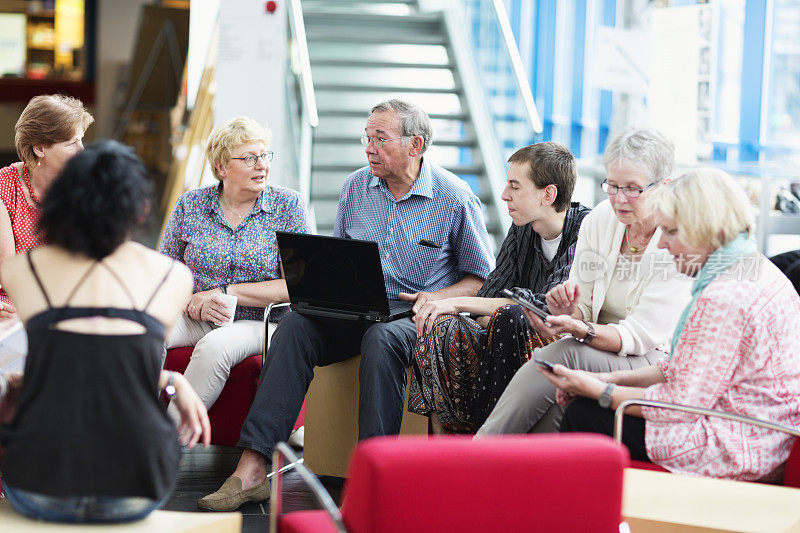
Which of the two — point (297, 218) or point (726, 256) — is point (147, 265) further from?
point (297, 218)

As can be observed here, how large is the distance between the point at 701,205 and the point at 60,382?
160 centimetres

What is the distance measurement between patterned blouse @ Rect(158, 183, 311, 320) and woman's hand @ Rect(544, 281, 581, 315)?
48.0 inches

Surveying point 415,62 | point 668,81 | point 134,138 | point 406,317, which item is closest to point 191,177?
point 415,62

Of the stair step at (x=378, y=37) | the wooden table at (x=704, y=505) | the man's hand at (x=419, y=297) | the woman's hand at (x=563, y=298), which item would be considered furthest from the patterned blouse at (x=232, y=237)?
the stair step at (x=378, y=37)

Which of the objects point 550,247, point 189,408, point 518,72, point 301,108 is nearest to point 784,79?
point 518,72

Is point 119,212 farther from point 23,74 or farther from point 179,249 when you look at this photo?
point 23,74

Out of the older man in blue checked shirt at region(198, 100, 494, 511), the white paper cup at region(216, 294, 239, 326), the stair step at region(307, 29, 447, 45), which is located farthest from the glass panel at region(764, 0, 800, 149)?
the white paper cup at region(216, 294, 239, 326)

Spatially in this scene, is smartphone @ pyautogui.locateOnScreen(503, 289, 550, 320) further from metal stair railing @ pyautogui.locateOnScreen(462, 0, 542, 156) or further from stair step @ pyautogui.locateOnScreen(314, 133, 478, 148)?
stair step @ pyautogui.locateOnScreen(314, 133, 478, 148)

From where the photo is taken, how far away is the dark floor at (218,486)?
3.28m

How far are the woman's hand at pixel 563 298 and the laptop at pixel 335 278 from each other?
0.59 metres

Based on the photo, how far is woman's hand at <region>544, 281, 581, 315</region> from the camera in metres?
Result: 3.05

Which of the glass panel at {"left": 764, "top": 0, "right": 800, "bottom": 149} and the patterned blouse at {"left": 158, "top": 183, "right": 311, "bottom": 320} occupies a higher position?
the glass panel at {"left": 764, "top": 0, "right": 800, "bottom": 149}

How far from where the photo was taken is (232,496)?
10.7 ft

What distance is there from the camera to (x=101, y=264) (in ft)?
6.13
